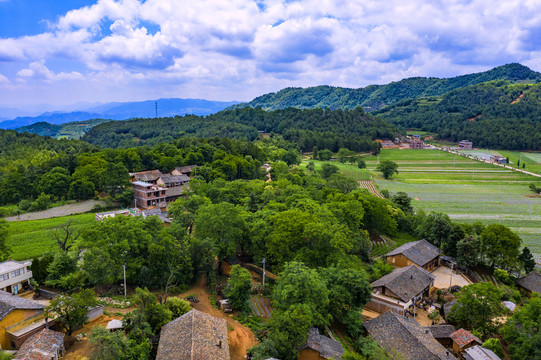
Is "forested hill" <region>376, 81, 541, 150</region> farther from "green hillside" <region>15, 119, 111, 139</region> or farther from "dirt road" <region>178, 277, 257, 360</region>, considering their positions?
"green hillside" <region>15, 119, 111, 139</region>

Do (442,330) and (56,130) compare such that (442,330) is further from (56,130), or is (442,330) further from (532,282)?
(56,130)

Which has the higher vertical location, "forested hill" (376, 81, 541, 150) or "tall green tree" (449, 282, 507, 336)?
"forested hill" (376, 81, 541, 150)

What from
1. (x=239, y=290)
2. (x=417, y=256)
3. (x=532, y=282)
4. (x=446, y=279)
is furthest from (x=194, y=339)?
(x=532, y=282)

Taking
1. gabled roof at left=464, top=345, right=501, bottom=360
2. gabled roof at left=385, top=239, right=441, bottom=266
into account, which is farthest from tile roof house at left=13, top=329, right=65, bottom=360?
gabled roof at left=385, top=239, right=441, bottom=266

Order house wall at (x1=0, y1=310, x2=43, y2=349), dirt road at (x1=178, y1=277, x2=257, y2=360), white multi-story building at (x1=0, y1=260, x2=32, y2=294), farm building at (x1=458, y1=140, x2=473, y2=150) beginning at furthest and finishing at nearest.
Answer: farm building at (x1=458, y1=140, x2=473, y2=150), white multi-story building at (x1=0, y1=260, x2=32, y2=294), dirt road at (x1=178, y1=277, x2=257, y2=360), house wall at (x1=0, y1=310, x2=43, y2=349)

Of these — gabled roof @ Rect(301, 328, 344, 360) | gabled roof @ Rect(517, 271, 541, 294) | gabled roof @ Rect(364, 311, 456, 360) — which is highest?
gabled roof @ Rect(301, 328, 344, 360)

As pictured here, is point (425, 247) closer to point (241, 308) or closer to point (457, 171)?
point (241, 308)

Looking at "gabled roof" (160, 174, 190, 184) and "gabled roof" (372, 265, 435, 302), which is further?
"gabled roof" (160, 174, 190, 184)

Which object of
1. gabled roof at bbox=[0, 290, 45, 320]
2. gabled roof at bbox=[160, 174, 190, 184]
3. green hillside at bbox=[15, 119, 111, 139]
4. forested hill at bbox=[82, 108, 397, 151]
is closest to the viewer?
gabled roof at bbox=[0, 290, 45, 320]
